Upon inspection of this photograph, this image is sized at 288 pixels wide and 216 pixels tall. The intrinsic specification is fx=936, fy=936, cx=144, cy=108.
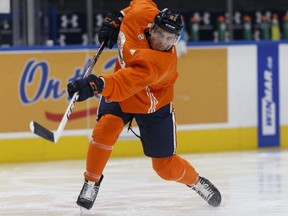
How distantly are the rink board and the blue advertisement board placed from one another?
13 mm

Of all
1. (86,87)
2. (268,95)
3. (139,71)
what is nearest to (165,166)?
(139,71)

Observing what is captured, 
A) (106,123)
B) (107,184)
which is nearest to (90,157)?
(106,123)

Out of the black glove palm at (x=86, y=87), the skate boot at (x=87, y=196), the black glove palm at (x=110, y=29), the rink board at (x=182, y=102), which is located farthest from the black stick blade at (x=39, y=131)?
the rink board at (x=182, y=102)

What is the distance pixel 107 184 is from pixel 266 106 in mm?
2329

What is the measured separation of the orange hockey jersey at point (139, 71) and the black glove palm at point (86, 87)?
0.05 metres

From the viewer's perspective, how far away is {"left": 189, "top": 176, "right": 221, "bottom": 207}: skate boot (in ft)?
16.6

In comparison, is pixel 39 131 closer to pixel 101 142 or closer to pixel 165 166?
pixel 101 142

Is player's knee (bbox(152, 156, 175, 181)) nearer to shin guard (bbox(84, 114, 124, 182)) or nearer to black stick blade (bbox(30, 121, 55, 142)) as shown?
shin guard (bbox(84, 114, 124, 182))

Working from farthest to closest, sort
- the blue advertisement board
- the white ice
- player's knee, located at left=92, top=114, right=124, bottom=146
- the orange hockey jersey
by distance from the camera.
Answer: the blue advertisement board < the white ice < player's knee, located at left=92, top=114, right=124, bottom=146 < the orange hockey jersey

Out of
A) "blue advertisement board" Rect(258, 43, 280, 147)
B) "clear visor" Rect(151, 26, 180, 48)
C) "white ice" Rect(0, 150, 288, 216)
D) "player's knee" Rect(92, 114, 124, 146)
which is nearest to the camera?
"clear visor" Rect(151, 26, 180, 48)

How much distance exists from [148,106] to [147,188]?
120 cm

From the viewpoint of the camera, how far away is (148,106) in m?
4.77

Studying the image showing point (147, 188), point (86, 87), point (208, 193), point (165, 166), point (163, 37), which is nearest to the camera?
point (86, 87)

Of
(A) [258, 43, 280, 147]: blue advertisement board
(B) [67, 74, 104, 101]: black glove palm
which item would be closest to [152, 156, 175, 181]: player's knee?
(B) [67, 74, 104, 101]: black glove palm
